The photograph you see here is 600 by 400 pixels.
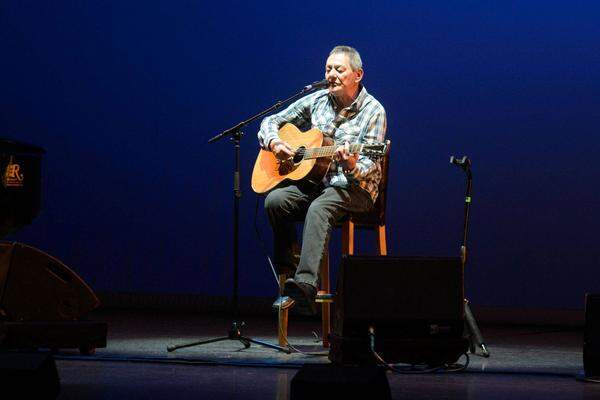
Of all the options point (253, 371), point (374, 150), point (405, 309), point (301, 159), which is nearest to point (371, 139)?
point (374, 150)

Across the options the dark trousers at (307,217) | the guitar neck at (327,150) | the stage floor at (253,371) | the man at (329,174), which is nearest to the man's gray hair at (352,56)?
the man at (329,174)

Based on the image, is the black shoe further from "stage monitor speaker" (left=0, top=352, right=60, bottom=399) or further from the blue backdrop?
the blue backdrop

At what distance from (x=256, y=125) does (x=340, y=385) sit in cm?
336

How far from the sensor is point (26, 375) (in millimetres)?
2084

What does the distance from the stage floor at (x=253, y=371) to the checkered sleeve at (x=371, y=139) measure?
71cm

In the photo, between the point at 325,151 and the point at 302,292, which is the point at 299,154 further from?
the point at 302,292

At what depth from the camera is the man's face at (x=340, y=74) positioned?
12.3 ft

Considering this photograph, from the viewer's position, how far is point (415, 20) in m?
5.02

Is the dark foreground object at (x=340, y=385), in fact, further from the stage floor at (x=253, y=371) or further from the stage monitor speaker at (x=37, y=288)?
the stage monitor speaker at (x=37, y=288)

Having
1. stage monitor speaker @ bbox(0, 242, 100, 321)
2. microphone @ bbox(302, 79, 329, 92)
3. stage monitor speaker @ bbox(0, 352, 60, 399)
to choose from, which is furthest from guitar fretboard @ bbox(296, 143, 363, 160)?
stage monitor speaker @ bbox(0, 352, 60, 399)

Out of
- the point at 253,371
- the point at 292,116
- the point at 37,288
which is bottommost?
the point at 253,371

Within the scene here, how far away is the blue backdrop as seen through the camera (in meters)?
4.86

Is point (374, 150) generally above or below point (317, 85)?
below

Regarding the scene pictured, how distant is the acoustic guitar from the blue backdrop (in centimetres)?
129
